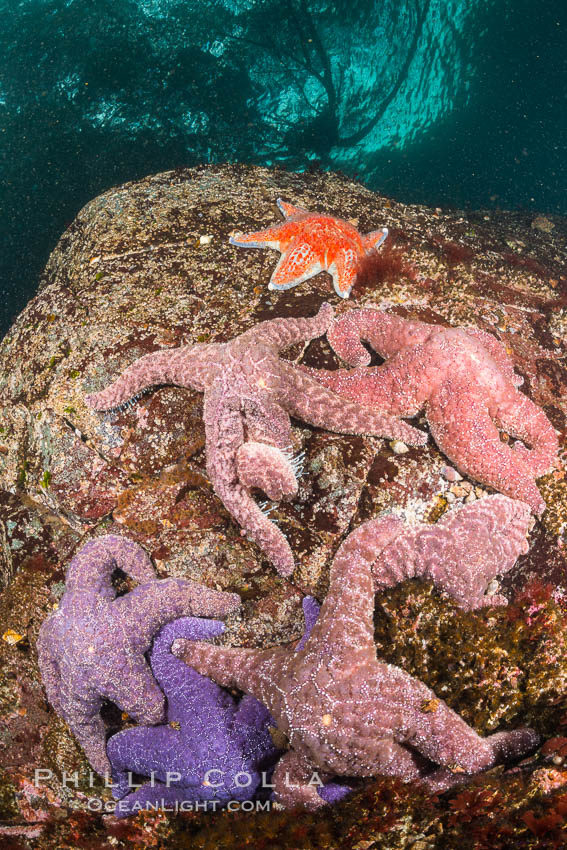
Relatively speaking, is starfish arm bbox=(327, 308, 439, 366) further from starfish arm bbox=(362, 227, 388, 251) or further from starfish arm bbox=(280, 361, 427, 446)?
starfish arm bbox=(362, 227, 388, 251)

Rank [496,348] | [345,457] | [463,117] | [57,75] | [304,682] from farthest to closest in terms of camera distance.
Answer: [463,117] < [57,75] < [496,348] < [345,457] < [304,682]

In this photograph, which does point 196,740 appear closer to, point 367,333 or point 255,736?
point 255,736

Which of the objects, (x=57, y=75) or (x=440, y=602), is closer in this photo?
(x=440, y=602)

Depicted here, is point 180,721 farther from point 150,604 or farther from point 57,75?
point 57,75

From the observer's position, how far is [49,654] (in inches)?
155

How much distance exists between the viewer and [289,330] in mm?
4180

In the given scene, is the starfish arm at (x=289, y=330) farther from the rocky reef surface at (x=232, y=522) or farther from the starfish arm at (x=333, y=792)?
the starfish arm at (x=333, y=792)

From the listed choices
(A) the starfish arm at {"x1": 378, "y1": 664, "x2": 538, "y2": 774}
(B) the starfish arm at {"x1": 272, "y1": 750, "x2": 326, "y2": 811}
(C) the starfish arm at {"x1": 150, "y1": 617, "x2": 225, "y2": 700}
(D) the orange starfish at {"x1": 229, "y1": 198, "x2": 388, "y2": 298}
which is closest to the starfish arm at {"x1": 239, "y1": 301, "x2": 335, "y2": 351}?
(D) the orange starfish at {"x1": 229, "y1": 198, "x2": 388, "y2": 298}

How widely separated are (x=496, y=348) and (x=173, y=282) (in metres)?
3.37

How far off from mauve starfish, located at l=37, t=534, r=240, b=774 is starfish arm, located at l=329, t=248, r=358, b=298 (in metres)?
3.18

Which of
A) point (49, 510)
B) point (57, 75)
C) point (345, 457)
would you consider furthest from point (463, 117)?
point (49, 510)

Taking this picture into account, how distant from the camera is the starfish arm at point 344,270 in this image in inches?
193

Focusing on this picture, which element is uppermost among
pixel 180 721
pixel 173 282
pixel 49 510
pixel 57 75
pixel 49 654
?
pixel 57 75

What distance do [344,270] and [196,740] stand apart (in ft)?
14.7
